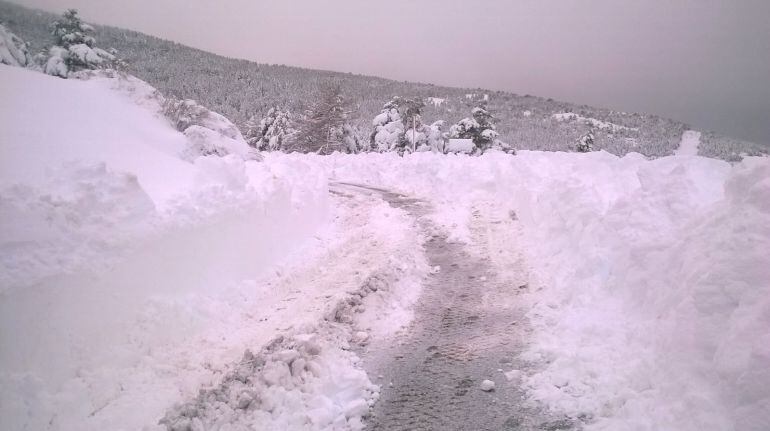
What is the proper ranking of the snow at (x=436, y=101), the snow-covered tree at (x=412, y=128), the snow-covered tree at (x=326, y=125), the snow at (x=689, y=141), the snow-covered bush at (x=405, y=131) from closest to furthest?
1. the snow-covered tree at (x=412, y=128)
2. the snow-covered bush at (x=405, y=131)
3. the snow-covered tree at (x=326, y=125)
4. the snow at (x=689, y=141)
5. the snow at (x=436, y=101)

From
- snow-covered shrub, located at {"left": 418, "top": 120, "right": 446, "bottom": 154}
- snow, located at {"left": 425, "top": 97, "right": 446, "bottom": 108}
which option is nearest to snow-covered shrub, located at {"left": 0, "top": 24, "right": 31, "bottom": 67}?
snow-covered shrub, located at {"left": 418, "top": 120, "right": 446, "bottom": 154}

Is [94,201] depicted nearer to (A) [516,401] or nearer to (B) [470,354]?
(B) [470,354]

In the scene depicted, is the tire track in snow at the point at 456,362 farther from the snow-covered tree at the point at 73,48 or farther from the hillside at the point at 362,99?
the hillside at the point at 362,99

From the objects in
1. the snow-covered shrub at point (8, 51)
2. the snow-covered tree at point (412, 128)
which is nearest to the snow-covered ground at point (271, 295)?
the snow-covered shrub at point (8, 51)

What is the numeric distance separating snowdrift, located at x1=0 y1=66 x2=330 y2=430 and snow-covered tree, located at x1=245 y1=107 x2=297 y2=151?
38261 mm

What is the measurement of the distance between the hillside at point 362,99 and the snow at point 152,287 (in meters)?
38.1

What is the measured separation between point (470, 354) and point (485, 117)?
33.9 metres

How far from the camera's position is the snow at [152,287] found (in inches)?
169

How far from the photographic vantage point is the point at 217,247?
7691mm

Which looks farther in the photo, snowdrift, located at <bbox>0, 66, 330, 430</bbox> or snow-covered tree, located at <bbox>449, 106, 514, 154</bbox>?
snow-covered tree, located at <bbox>449, 106, 514, 154</bbox>

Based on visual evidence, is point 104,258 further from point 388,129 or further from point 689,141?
point 689,141

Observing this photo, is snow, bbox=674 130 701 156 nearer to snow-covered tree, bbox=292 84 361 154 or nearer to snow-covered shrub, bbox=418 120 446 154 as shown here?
snow-covered shrub, bbox=418 120 446 154

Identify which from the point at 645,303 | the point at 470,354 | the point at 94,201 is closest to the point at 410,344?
the point at 470,354

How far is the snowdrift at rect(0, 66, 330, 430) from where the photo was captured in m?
4.26
